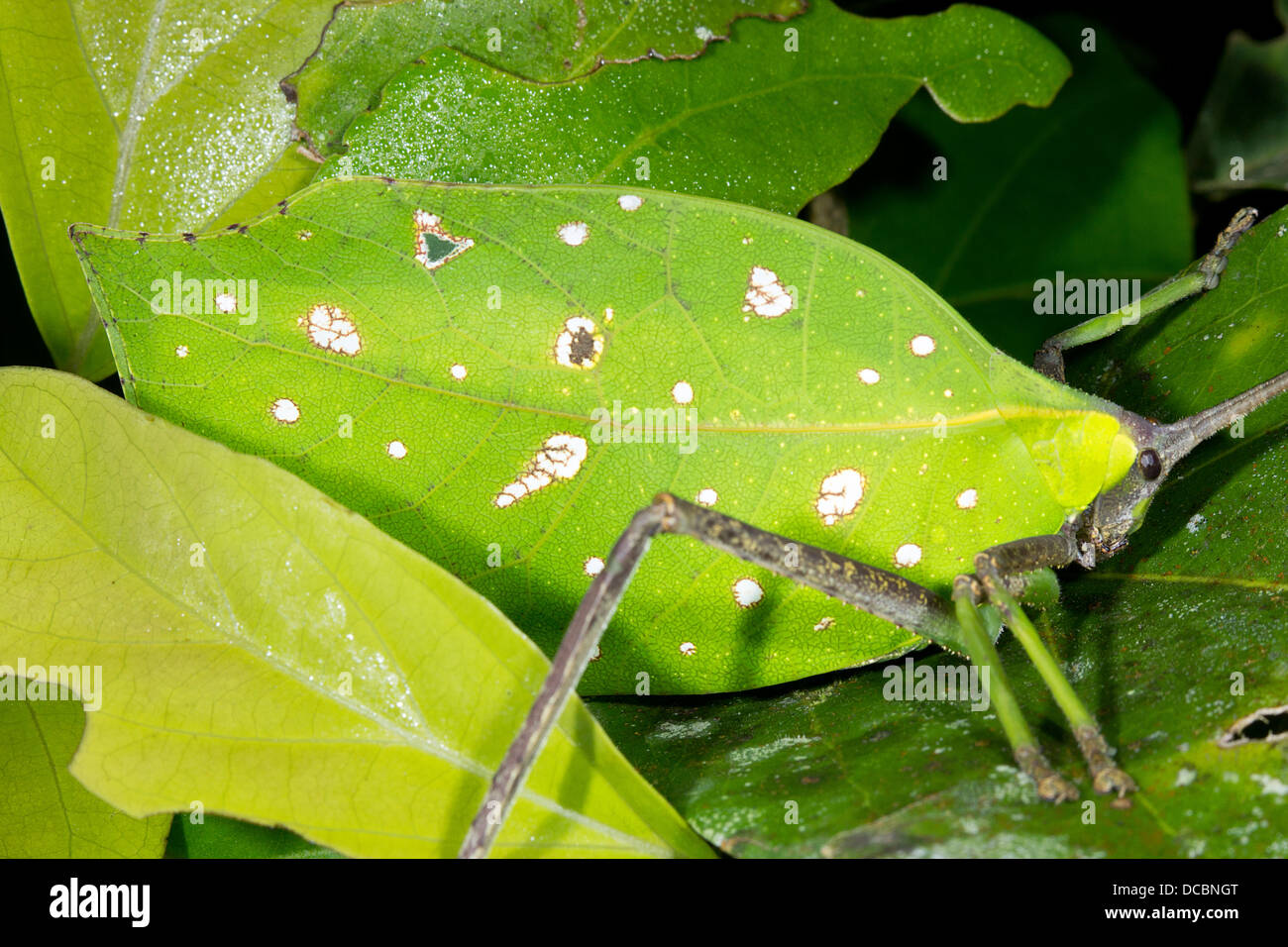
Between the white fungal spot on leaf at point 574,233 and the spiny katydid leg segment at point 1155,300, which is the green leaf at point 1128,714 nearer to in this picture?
the spiny katydid leg segment at point 1155,300

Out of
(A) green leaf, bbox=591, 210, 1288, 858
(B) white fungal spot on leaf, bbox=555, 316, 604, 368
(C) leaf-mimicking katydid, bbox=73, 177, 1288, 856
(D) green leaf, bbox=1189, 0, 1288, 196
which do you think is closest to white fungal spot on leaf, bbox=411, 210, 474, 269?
(C) leaf-mimicking katydid, bbox=73, 177, 1288, 856

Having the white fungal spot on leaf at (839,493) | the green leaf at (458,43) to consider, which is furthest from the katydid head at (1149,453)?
the green leaf at (458,43)

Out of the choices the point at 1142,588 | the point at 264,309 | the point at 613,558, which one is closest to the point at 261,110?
the point at 264,309

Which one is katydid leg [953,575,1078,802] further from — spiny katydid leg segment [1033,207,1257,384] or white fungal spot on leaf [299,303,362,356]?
white fungal spot on leaf [299,303,362,356]

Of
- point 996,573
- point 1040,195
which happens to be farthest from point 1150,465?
point 1040,195

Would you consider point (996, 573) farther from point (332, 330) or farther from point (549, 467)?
point (332, 330)

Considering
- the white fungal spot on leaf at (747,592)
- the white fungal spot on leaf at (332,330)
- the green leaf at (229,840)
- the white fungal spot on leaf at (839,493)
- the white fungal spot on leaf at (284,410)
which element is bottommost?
the green leaf at (229,840)
